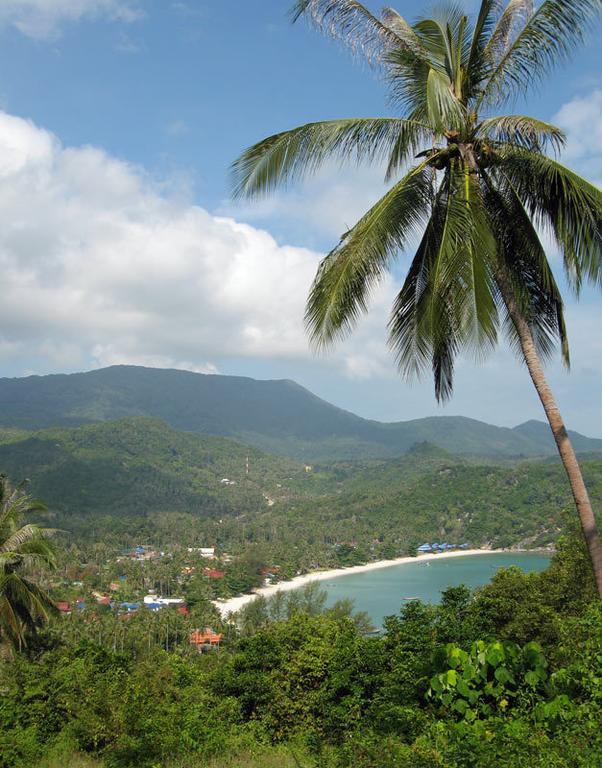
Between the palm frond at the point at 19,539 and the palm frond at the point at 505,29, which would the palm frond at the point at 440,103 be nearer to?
the palm frond at the point at 505,29

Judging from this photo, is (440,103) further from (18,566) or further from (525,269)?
(18,566)

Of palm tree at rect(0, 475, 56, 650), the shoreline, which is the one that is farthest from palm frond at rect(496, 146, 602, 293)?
the shoreline

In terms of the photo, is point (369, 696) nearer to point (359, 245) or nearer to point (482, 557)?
point (359, 245)

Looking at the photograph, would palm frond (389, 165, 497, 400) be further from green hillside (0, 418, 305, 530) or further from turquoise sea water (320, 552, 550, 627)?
green hillside (0, 418, 305, 530)

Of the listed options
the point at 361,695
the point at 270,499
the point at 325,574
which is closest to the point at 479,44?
the point at 361,695

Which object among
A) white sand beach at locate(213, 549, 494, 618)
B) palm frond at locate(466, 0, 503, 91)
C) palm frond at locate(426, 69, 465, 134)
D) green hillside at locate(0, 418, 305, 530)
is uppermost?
palm frond at locate(466, 0, 503, 91)

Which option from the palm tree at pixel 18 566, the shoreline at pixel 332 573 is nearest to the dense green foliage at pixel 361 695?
the palm tree at pixel 18 566
